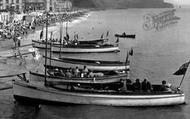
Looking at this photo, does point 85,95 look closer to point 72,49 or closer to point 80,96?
point 80,96

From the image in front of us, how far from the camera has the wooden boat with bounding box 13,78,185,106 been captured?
38.3 meters

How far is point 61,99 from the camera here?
3884 cm

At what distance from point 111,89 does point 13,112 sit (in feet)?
34.2

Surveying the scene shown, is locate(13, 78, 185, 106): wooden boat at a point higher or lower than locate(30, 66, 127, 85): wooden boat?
lower

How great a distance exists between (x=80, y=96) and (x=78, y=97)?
0.81 ft

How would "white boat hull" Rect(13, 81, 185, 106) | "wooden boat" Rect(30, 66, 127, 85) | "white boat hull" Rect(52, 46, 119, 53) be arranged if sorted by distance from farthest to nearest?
"white boat hull" Rect(52, 46, 119, 53)
"wooden boat" Rect(30, 66, 127, 85)
"white boat hull" Rect(13, 81, 185, 106)

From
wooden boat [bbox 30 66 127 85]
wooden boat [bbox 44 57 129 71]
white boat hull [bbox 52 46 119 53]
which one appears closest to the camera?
wooden boat [bbox 30 66 127 85]

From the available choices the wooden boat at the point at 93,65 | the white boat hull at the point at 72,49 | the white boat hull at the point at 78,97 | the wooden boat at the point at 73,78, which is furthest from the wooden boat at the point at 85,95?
the white boat hull at the point at 72,49

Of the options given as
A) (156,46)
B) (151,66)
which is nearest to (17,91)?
(151,66)

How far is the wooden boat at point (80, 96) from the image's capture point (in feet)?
126

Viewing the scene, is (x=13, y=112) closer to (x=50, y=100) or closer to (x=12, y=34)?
(x=50, y=100)

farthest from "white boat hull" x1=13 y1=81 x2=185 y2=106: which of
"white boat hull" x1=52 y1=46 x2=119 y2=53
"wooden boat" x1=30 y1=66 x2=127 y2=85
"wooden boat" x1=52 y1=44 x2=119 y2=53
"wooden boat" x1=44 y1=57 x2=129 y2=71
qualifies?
"white boat hull" x1=52 y1=46 x2=119 y2=53

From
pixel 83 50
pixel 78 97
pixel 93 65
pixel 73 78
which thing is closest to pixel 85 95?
pixel 78 97

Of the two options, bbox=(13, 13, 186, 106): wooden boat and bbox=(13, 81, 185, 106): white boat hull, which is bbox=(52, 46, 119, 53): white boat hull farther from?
bbox=(13, 81, 185, 106): white boat hull
